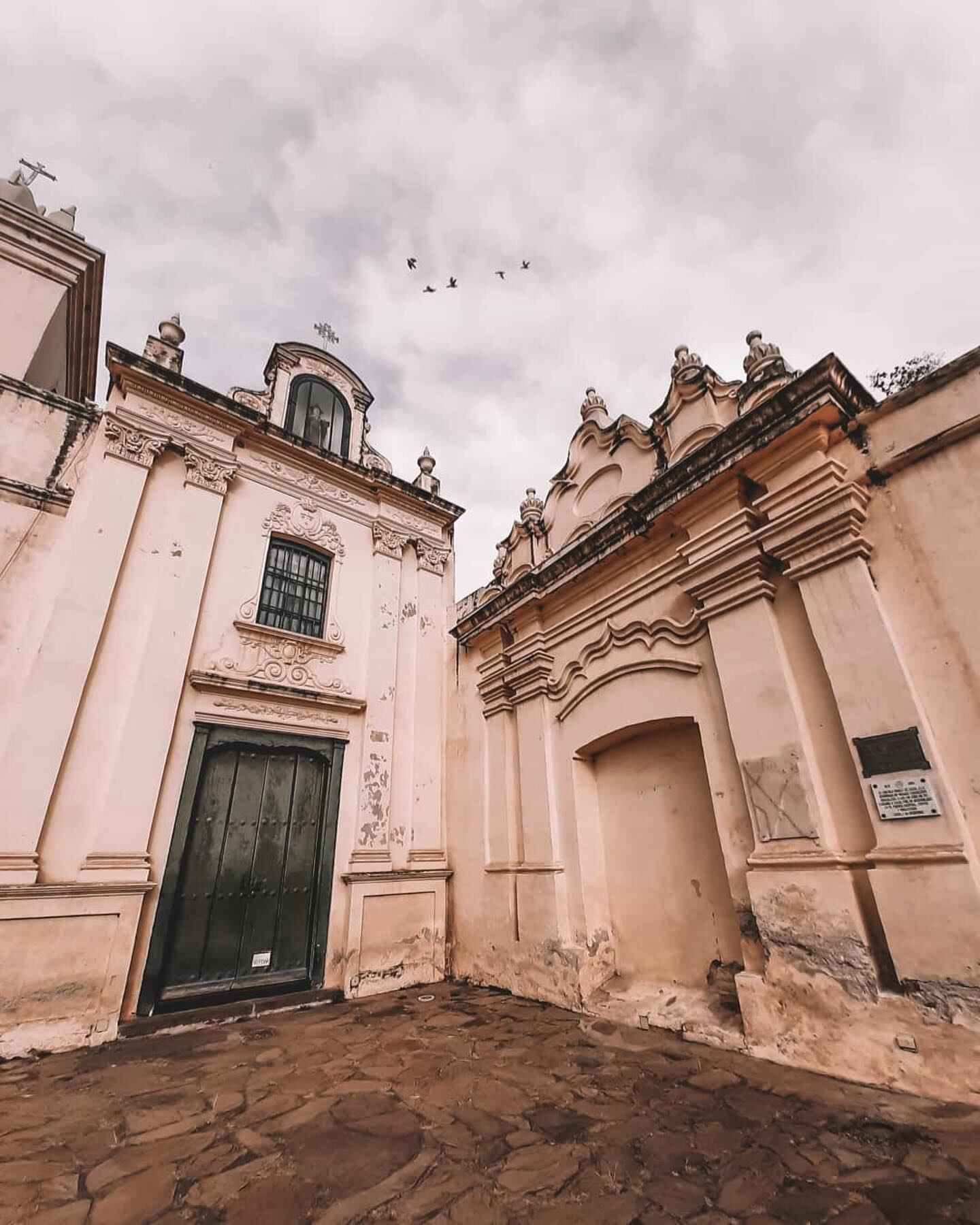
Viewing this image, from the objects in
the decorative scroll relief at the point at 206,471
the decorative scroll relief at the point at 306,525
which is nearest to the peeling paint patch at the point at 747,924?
the decorative scroll relief at the point at 306,525

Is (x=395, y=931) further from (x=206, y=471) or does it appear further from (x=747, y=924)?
(x=206, y=471)

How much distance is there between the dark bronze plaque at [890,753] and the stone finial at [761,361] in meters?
3.09

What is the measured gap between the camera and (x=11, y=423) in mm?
5762

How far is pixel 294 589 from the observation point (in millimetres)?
7031

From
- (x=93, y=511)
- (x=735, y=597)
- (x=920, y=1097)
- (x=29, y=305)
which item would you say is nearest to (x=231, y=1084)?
(x=920, y=1097)

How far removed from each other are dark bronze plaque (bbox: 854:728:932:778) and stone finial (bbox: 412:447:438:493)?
7.00 meters

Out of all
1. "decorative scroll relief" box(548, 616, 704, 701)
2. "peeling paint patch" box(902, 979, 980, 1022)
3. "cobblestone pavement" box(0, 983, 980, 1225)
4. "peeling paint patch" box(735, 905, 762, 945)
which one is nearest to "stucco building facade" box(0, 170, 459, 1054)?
"cobblestone pavement" box(0, 983, 980, 1225)

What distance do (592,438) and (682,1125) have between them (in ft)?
20.9

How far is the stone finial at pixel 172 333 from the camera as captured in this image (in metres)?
7.00

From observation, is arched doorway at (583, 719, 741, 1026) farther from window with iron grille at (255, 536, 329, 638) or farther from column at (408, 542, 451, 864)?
window with iron grille at (255, 536, 329, 638)

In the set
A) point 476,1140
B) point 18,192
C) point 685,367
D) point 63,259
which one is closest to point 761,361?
point 685,367

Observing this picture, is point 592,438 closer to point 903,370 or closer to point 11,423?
point 11,423

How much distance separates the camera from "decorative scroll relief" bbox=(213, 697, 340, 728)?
5941 mm

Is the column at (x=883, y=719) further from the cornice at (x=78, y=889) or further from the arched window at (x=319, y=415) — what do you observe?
the arched window at (x=319, y=415)
